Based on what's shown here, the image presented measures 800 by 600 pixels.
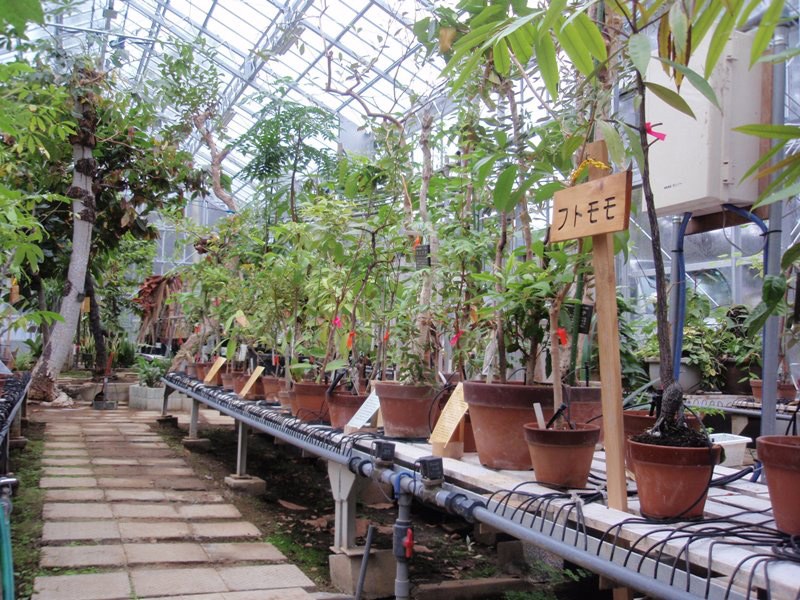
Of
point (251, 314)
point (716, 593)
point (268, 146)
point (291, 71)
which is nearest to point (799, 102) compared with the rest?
point (268, 146)

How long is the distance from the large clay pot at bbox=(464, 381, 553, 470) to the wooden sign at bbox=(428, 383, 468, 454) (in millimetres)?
121

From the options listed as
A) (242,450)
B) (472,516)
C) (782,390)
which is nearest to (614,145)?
(472,516)

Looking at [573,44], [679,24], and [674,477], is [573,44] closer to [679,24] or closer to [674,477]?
[679,24]

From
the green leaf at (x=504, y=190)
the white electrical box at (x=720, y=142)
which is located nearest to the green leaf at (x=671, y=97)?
the green leaf at (x=504, y=190)

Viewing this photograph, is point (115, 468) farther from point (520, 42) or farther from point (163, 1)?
point (163, 1)

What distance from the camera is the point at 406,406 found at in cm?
243

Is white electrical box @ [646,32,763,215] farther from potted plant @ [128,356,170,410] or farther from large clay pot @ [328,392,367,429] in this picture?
potted plant @ [128,356,170,410]

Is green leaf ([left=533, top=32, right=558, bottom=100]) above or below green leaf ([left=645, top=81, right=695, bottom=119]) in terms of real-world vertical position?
above

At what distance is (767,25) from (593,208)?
572 millimetres

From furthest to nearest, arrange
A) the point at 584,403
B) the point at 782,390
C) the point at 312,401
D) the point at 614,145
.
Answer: the point at 782,390, the point at 312,401, the point at 584,403, the point at 614,145

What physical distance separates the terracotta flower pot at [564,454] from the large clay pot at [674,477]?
0.28 m

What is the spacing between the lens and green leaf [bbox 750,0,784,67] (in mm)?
811

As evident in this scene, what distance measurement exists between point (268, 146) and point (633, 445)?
438cm

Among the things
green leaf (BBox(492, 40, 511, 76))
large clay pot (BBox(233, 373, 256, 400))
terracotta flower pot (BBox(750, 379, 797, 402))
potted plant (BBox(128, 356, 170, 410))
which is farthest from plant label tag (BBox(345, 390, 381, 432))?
potted plant (BBox(128, 356, 170, 410))
